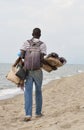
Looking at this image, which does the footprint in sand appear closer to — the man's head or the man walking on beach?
the man walking on beach

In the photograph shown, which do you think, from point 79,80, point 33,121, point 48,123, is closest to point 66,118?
point 48,123

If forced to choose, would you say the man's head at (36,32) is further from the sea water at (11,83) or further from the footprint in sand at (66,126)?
the sea water at (11,83)

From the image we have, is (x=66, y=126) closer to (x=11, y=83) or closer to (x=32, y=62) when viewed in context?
(x=32, y=62)

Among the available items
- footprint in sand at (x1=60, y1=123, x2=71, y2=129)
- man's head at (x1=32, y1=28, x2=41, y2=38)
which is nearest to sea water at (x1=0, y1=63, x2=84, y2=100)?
man's head at (x1=32, y1=28, x2=41, y2=38)

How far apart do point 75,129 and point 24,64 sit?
7.36 feet

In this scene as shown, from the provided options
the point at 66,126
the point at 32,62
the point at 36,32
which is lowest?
the point at 66,126

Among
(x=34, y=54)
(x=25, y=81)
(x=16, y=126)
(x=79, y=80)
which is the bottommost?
(x=79, y=80)

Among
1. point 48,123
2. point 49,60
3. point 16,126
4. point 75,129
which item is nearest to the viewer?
point 75,129

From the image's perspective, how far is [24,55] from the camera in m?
8.48

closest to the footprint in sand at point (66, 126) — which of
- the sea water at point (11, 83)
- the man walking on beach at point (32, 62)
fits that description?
the man walking on beach at point (32, 62)

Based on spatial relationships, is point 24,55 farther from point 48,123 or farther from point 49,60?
point 48,123

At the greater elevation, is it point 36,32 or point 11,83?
point 36,32

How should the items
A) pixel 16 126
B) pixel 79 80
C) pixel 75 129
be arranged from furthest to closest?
pixel 79 80
pixel 16 126
pixel 75 129

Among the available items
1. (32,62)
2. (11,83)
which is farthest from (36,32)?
(11,83)
